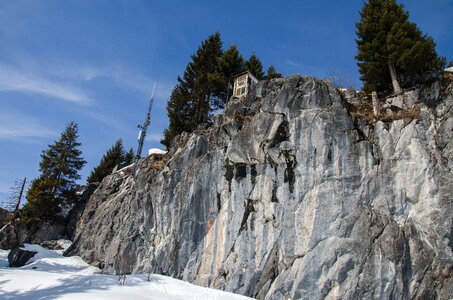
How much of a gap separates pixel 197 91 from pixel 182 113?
2.99 m

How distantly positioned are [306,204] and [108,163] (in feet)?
111

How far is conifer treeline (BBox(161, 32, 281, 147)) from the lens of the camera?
116 feet

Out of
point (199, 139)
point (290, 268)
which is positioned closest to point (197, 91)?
point (199, 139)

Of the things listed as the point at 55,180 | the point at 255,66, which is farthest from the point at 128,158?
the point at 255,66

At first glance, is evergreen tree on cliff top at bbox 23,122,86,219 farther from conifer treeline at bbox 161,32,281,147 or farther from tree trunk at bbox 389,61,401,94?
tree trunk at bbox 389,61,401,94

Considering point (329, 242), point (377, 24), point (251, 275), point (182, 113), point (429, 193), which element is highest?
point (377, 24)

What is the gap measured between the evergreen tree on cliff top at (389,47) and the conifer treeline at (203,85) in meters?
13.3

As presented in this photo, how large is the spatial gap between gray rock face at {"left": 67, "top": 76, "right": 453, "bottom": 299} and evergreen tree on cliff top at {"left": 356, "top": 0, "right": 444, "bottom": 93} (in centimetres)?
339

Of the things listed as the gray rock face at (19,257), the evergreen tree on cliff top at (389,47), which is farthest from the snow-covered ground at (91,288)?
the evergreen tree on cliff top at (389,47)

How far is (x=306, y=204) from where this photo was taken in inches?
731

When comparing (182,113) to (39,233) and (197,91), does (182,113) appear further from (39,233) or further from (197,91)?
(39,233)

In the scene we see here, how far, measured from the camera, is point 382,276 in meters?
15.8

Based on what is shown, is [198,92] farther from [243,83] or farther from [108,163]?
[108,163]

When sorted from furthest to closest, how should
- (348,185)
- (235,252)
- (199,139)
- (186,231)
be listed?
(199,139), (186,231), (235,252), (348,185)
